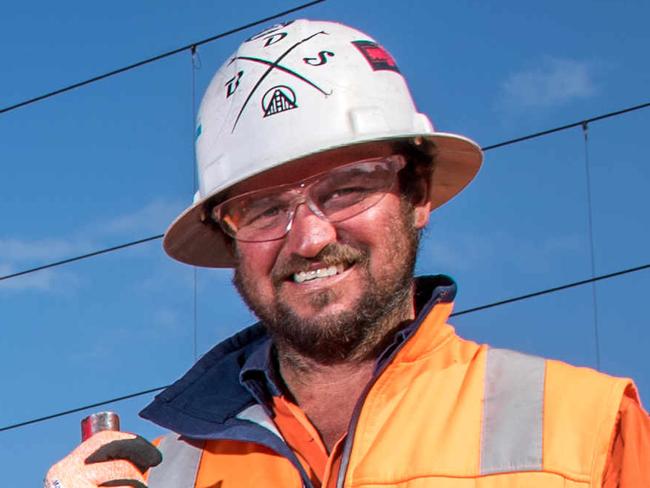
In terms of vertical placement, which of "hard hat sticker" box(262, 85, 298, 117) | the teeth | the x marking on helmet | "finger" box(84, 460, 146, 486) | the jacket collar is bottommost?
"finger" box(84, 460, 146, 486)

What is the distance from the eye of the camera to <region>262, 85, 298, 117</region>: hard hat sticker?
3.52 meters

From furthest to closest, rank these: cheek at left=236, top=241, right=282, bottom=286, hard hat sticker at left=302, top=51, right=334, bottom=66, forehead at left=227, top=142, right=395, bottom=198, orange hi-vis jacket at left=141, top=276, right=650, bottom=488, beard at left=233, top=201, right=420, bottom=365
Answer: hard hat sticker at left=302, top=51, right=334, bottom=66, forehead at left=227, top=142, right=395, bottom=198, cheek at left=236, top=241, right=282, bottom=286, beard at left=233, top=201, right=420, bottom=365, orange hi-vis jacket at left=141, top=276, right=650, bottom=488

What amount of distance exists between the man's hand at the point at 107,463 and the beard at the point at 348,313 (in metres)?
0.47

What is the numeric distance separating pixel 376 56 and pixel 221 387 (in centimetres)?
95

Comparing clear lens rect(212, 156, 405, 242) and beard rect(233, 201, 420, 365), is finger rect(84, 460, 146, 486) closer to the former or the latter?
beard rect(233, 201, 420, 365)

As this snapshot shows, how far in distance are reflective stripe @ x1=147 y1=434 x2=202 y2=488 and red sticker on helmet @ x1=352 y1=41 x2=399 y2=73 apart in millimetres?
1081

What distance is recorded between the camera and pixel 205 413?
135 inches

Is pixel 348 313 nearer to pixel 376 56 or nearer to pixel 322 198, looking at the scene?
pixel 322 198

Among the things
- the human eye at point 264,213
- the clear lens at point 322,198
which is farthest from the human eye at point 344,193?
the human eye at point 264,213

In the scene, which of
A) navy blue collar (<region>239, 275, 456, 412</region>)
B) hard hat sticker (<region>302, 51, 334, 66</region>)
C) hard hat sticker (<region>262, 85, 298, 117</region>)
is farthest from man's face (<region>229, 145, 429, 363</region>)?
hard hat sticker (<region>302, 51, 334, 66</region>)

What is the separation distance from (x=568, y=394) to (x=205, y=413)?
939 mm

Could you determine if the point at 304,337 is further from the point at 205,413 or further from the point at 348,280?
the point at 205,413

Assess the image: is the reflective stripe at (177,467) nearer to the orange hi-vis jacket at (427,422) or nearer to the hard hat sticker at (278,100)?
the orange hi-vis jacket at (427,422)

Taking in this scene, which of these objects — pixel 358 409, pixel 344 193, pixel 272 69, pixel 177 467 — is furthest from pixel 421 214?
pixel 177 467
